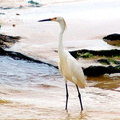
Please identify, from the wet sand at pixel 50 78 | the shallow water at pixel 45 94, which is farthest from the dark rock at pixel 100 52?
the shallow water at pixel 45 94

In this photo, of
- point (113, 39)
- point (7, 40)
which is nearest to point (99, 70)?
point (113, 39)

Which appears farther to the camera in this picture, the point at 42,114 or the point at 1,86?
the point at 1,86

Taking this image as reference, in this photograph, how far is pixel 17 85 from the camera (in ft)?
37.7

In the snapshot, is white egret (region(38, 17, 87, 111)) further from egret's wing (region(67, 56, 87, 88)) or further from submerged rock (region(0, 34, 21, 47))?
submerged rock (region(0, 34, 21, 47))

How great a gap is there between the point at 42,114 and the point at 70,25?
47.3ft

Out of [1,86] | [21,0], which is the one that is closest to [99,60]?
[1,86]

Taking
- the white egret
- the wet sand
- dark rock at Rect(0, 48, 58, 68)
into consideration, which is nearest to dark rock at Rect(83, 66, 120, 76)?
the wet sand

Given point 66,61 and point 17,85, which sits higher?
point 66,61

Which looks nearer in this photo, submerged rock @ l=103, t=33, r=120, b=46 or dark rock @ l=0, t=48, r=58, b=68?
dark rock @ l=0, t=48, r=58, b=68

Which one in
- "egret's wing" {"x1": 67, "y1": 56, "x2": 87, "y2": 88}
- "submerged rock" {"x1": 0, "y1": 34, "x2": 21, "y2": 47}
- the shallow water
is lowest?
the shallow water

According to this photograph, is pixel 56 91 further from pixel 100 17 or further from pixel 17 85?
pixel 100 17

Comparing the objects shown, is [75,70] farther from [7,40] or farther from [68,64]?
[7,40]

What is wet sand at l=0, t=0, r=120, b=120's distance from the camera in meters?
8.27

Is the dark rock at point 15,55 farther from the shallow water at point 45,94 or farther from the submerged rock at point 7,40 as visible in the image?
the submerged rock at point 7,40
